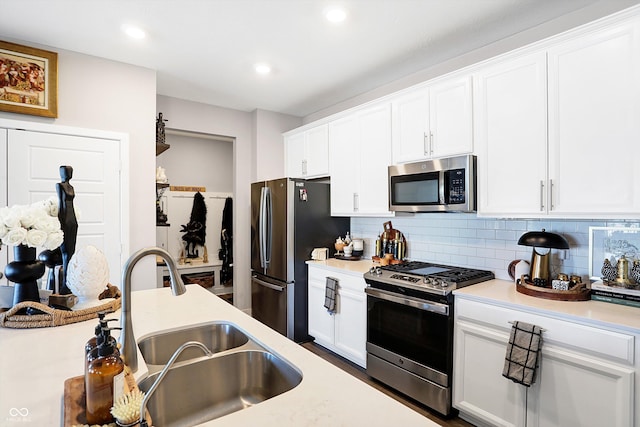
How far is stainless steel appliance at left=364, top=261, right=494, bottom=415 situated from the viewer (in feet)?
7.34

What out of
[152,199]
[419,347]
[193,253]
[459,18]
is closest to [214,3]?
[459,18]

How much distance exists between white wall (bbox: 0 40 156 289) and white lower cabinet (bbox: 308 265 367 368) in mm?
1591

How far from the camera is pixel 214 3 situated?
2.19 metres

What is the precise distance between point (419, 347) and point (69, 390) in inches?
81.2

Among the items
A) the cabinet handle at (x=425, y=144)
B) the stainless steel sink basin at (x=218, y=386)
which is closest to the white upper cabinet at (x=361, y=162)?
the cabinet handle at (x=425, y=144)

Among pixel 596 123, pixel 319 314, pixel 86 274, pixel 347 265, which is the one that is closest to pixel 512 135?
pixel 596 123

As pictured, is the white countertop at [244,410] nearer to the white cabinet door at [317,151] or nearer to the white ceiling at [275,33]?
the white ceiling at [275,33]

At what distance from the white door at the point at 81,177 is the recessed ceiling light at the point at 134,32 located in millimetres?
945

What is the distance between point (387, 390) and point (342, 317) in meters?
0.70

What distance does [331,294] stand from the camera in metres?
3.14

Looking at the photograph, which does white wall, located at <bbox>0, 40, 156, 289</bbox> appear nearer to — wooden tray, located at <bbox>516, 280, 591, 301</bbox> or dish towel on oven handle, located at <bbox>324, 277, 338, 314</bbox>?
dish towel on oven handle, located at <bbox>324, 277, 338, 314</bbox>

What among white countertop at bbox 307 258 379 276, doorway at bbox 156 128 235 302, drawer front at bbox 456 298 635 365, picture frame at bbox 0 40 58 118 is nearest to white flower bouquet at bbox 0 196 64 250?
picture frame at bbox 0 40 58 118

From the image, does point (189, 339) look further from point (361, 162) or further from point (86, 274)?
point (361, 162)

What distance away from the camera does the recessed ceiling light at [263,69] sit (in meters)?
3.13
